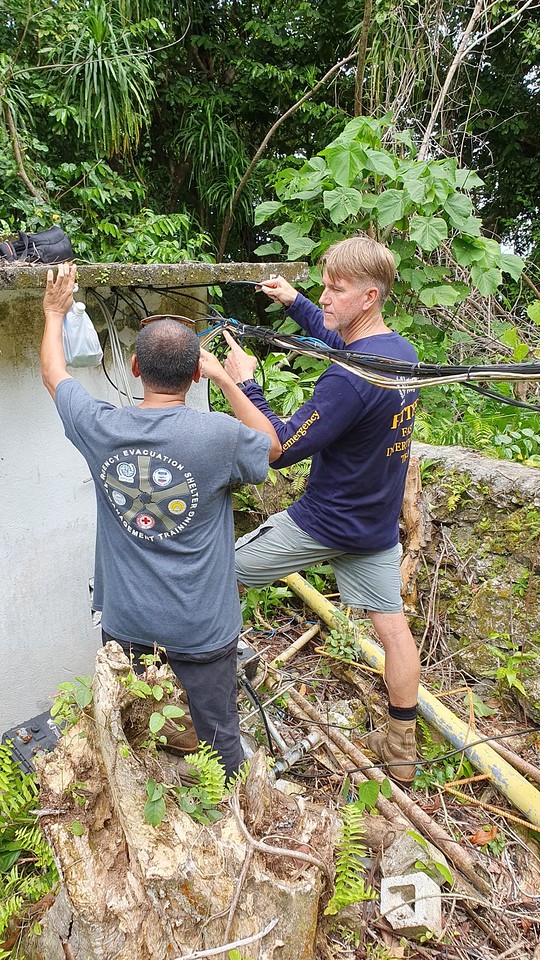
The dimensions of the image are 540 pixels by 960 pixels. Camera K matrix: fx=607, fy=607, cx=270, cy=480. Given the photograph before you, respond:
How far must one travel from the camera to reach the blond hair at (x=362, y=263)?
251 centimetres

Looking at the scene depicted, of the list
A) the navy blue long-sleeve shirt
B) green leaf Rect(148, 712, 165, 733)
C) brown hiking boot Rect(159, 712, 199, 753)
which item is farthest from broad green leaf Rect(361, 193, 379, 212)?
green leaf Rect(148, 712, 165, 733)

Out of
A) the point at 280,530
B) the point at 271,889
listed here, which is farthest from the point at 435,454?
the point at 271,889

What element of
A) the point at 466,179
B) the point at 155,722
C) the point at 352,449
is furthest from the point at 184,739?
the point at 466,179

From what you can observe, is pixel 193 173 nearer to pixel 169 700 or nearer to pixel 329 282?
pixel 329 282

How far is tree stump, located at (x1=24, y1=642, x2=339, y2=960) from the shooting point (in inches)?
68.2

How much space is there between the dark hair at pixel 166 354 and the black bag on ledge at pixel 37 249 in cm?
67

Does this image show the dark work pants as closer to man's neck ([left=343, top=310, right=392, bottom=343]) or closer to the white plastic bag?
the white plastic bag

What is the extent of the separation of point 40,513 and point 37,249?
52.4 inches

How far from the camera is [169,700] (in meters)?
2.03

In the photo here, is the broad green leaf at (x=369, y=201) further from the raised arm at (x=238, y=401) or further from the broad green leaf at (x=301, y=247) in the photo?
the raised arm at (x=238, y=401)

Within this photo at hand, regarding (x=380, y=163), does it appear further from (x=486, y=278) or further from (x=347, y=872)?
(x=347, y=872)

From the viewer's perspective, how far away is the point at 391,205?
171 inches

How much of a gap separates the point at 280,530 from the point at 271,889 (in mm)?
1521

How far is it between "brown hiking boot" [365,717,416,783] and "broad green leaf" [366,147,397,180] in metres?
3.62
